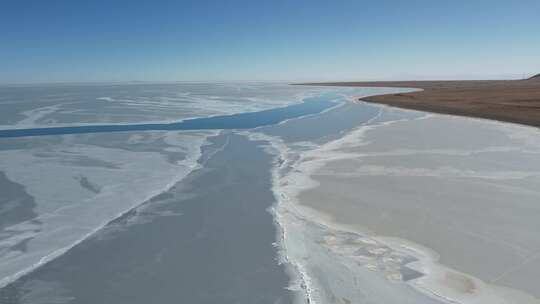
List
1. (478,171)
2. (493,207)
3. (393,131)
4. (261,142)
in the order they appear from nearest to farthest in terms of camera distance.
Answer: (493,207) < (478,171) < (261,142) < (393,131)

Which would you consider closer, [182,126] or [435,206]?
[435,206]

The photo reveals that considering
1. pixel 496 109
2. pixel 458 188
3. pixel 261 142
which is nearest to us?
pixel 458 188

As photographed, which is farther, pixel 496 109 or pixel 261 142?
pixel 496 109

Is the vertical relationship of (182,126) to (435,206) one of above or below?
above

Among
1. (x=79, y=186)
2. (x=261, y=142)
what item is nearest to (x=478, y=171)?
(x=261, y=142)

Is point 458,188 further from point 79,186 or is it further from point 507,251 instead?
point 79,186

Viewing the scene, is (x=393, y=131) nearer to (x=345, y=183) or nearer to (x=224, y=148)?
(x=224, y=148)

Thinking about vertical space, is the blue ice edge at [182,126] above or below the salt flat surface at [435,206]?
above

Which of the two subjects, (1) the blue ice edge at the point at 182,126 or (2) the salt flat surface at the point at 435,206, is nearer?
(2) the salt flat surface at the point at 435,206

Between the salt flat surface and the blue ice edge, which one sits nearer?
the salt flat surface

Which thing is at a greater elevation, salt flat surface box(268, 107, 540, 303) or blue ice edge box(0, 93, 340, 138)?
blue ice edge box(0, 93, 340, 138)
